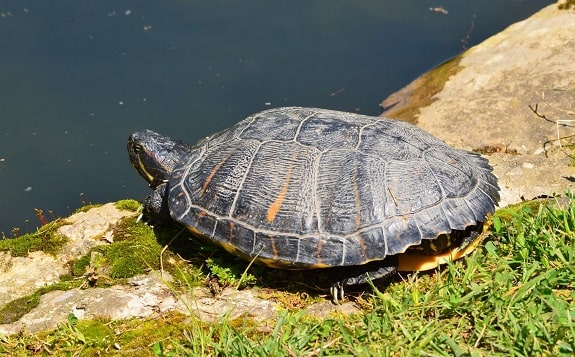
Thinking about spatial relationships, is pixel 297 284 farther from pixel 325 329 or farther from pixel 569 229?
pixel 569 229

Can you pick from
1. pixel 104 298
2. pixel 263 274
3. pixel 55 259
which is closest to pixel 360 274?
pixel 263 274

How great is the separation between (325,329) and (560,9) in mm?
8091

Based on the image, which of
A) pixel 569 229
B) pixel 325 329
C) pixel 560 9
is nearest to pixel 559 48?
pixel 560 9

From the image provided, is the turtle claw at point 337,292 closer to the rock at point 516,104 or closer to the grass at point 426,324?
the grass at point 426,324


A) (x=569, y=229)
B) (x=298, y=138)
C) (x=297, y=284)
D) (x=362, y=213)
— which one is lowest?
(x=297, y=284)

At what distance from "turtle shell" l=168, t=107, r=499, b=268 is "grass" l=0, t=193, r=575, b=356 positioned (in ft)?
1.12

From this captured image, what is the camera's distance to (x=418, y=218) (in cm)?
413

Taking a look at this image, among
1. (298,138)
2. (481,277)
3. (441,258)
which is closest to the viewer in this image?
(481,277)

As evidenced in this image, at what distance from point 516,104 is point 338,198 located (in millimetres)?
4430

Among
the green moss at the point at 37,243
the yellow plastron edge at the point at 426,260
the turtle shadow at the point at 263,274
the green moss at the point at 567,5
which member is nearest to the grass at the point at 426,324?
the yellow plastron edge at the point at 426,260

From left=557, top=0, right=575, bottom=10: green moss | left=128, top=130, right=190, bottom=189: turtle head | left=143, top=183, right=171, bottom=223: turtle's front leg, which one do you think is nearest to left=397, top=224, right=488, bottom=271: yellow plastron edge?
left=143, top=183, right=171, bottom=223: turtle's front leg

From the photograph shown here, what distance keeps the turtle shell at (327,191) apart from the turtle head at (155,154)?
0.48 meters

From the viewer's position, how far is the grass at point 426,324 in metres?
3.49

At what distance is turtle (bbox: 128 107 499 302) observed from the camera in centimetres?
415
